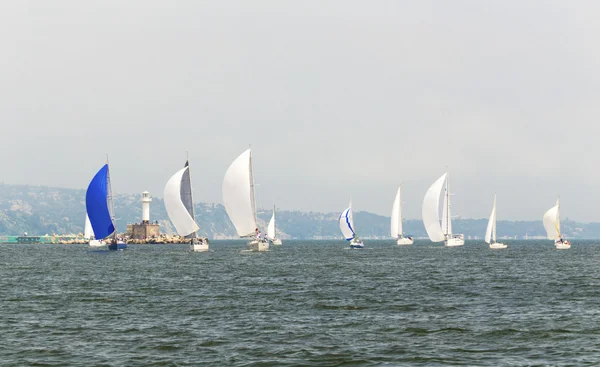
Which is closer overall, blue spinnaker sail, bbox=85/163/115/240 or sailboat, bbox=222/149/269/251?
sailboat, bbox=222/149/269/251

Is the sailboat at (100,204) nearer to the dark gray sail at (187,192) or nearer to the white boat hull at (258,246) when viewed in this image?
the dark gray sail at (187,192)

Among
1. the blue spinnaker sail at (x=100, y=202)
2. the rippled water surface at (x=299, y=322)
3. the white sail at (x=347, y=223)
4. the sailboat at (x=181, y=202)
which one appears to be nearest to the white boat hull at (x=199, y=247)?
the sailboat at (x=181, y=202)

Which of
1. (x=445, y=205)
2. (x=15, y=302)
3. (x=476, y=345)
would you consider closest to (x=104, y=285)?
(x=15, y=302)

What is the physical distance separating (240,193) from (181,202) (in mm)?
15611

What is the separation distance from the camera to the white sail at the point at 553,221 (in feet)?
508

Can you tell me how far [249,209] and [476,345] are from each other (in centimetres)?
7548

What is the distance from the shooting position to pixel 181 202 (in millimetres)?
113938

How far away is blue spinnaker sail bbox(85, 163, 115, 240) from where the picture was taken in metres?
112

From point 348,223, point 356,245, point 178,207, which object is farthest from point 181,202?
point 348,223

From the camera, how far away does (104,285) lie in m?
54.0

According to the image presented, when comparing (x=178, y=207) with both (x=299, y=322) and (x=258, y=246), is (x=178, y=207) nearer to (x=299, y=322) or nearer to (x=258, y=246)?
(x=258, y=246)

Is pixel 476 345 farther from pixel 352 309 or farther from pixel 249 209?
pixel 249 209

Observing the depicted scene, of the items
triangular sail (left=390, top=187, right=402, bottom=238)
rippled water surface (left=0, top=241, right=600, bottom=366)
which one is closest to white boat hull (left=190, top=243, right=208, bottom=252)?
rippled water surface (left=0, top=241, right=600, bottom=366)

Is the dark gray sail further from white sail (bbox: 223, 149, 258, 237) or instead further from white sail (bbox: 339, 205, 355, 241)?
white sail (bbox: 339, 205, 355, 241)
